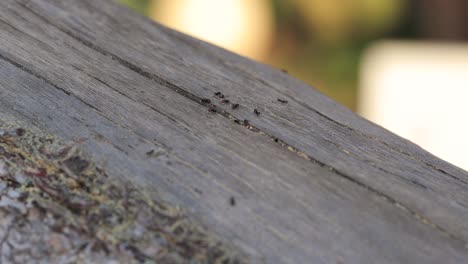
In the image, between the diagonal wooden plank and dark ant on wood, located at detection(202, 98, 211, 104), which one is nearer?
the diagonal wooden plank

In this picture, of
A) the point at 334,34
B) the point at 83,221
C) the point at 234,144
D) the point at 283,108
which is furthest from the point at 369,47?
the point at 83,221

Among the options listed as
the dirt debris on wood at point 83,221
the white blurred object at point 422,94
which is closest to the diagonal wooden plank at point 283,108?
the dirt debris on wood at point 83,221

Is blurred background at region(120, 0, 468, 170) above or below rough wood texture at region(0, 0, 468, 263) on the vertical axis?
above

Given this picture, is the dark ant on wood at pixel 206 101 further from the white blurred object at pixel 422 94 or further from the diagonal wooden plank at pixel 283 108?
the white blurred object at pixel 422 94

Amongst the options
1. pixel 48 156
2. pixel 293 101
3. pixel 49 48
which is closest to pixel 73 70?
pixel 49 48

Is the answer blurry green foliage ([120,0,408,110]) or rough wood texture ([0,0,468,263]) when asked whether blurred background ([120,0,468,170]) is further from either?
rough wood texture ([0,0,468,263])

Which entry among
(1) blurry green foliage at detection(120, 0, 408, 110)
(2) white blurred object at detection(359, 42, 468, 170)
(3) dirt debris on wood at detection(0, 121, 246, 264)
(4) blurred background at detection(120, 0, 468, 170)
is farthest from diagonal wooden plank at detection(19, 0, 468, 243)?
(1) blurry green foliage at detection(120, 0, 408, 110)

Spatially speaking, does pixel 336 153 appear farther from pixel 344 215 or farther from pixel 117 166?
pixel 117 166
